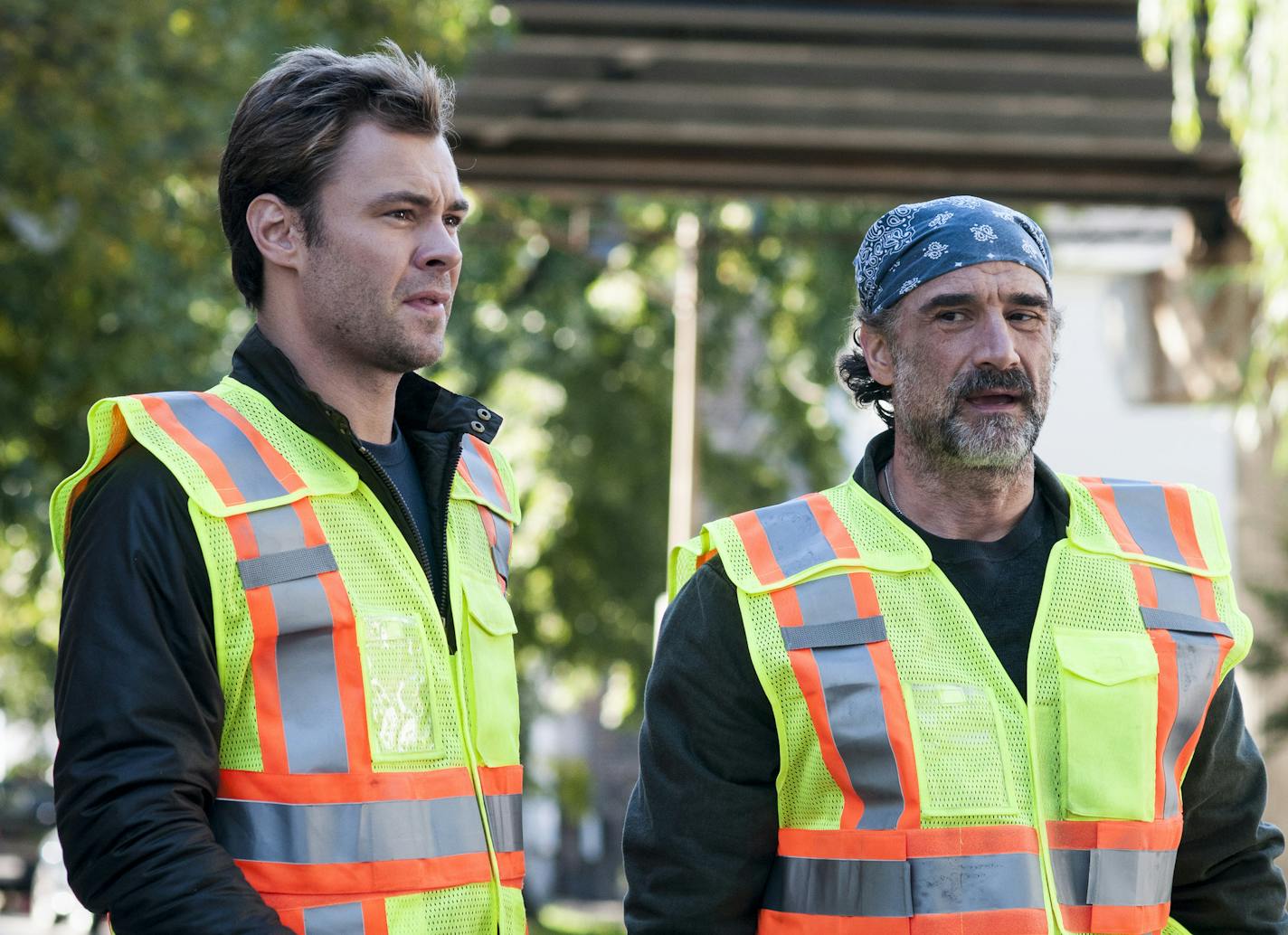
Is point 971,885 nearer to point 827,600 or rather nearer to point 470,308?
point 827,600

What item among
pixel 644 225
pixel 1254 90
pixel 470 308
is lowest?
pixel 1254 90

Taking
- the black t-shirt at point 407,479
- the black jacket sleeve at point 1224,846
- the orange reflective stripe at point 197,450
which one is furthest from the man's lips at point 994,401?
the orange reflective stripe at point 197,450

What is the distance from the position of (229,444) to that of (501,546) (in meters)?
0.65

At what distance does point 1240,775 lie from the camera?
3.42 m

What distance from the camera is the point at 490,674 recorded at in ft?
10.7

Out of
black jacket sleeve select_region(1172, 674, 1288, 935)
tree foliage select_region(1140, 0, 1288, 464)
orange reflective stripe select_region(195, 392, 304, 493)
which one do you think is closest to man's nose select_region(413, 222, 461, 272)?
orange reflective stripe select_region(195, 392, 304, 493)

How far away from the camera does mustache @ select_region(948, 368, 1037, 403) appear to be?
3395mm

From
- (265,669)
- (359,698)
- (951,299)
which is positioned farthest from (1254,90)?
(265,669)

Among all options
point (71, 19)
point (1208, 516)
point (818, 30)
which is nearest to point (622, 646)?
point (818, 30)

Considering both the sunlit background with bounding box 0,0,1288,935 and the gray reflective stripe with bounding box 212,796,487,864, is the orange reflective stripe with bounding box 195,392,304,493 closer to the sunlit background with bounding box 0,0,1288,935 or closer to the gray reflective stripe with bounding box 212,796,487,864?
the gray reflective stripe with bounding box 212,796,487,864

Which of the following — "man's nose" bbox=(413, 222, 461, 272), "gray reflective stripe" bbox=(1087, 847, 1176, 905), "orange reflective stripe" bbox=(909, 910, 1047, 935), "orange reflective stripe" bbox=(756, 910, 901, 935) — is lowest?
"orange reflective stripe" bbox=(756, 910, 901, 935)

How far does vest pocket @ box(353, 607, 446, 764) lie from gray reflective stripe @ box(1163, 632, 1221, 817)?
119 cm

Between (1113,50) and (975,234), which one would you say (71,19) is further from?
(975,234)

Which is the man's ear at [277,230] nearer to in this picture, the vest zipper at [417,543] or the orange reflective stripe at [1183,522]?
the vest zipper at [417,543]
